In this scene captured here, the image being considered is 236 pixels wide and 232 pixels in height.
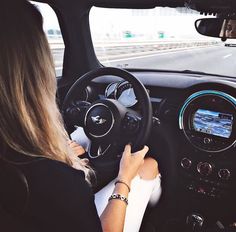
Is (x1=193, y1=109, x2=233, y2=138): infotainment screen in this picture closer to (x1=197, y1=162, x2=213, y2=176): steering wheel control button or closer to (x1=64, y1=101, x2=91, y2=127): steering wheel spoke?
(x1=197, y1=162, x2=213, y2=176): steering wheel control button

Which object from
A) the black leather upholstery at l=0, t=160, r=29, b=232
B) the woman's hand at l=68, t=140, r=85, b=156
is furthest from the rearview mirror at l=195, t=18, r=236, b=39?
the black leather upholstery at l=0, t=160, r=29, b=232

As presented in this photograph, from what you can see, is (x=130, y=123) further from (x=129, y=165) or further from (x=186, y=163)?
(x=186, y=163)

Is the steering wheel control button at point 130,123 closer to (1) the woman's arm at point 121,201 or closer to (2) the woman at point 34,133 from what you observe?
(1) the woman's arm at point 121,201

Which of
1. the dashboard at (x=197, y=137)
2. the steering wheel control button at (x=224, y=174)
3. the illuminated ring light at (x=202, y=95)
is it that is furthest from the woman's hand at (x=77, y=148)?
the steering wheel control button at (x=224, y=174)

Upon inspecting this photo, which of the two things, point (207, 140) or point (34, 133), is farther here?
point (207, 140)

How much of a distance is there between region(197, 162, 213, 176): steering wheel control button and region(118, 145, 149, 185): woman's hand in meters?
0.87

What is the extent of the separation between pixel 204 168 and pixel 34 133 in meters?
1.80

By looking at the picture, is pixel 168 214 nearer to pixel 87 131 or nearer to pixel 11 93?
pixel 87 131

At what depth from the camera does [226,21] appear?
2334 millimetres

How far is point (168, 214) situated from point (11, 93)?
2201mm

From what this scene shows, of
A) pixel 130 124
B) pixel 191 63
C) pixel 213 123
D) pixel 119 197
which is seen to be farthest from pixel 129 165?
pixel 191 63

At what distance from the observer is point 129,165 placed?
2.01 metres

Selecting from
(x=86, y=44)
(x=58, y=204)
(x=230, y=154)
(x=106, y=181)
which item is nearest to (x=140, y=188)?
(x=106, y=181)

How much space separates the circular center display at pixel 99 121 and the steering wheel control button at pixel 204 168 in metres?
0.94
